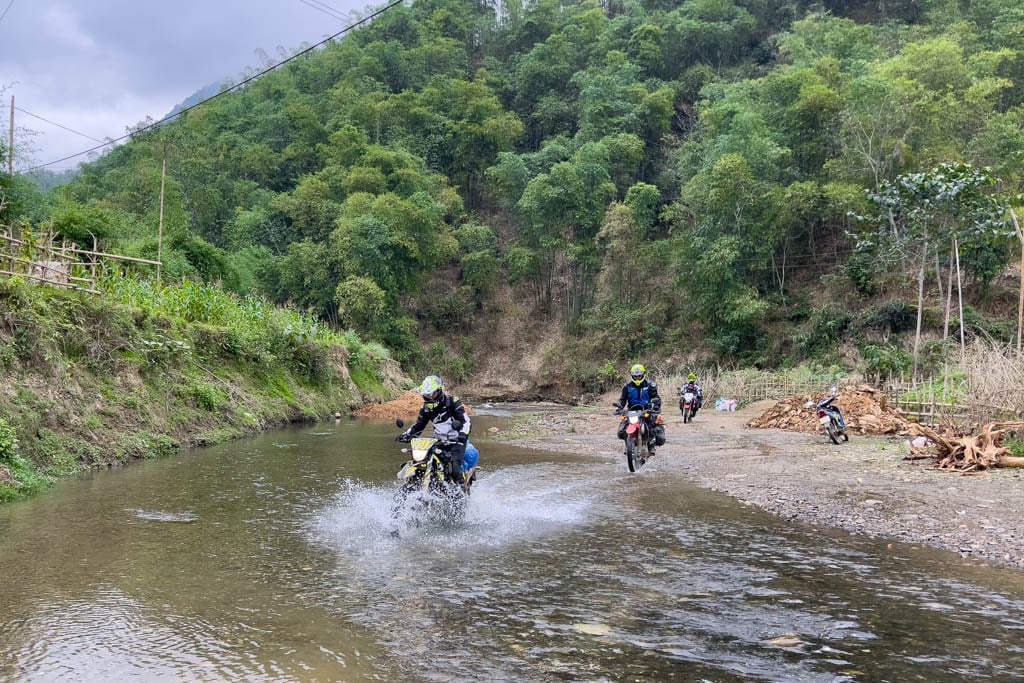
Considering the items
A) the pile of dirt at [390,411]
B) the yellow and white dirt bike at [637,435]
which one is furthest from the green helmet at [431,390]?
the pile of dirt at [390,411]

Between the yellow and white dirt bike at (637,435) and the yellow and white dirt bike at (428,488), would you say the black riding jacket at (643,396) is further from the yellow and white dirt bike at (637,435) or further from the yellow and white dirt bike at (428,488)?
the yellow and white dirt bike at (428,488)

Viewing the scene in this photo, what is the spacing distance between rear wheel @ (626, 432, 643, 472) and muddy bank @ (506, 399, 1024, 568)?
2.86ft

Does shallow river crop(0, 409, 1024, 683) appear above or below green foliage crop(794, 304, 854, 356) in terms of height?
below

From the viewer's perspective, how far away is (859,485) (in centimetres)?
1028

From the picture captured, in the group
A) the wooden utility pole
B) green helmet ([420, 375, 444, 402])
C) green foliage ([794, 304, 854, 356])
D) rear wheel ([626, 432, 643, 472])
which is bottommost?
rear wheel ([626, 432, 643, 472])

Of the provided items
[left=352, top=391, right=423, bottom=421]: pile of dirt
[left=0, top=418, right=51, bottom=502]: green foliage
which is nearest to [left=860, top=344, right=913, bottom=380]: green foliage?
[left=352, top=391, right=423, bottom=421]: pile of dirt

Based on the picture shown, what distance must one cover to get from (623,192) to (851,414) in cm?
3402

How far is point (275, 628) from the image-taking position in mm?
4953

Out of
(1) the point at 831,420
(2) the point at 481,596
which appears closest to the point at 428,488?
(2) the point at 481,596

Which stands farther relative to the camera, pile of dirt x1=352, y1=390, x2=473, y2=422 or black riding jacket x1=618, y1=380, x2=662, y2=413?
pile of dirt x1=352, y1=390, x2=473, y2=422

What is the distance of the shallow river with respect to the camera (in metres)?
4.39

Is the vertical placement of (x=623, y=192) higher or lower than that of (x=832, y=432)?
higher

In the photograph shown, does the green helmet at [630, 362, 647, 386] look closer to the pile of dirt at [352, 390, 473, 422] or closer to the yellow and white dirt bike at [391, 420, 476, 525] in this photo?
the yellow and white dirt bike at [391, 420, 476, 525]

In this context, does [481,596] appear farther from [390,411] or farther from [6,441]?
[390,411]
